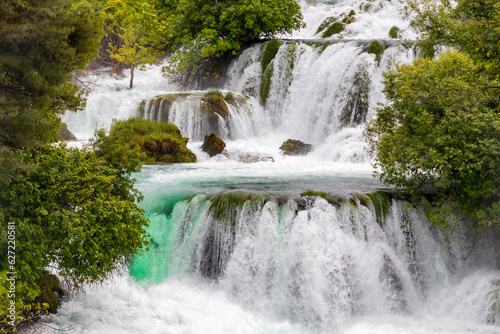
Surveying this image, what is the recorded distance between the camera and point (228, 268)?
10031mm

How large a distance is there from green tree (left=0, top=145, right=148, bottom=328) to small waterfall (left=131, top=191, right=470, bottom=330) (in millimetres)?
2550

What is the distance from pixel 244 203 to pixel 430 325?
476cm

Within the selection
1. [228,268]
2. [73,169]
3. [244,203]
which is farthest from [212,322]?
[73,169]

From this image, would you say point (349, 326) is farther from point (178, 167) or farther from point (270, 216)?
point (178, 167)

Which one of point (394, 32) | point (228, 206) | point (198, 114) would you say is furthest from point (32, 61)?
point (394, 32)

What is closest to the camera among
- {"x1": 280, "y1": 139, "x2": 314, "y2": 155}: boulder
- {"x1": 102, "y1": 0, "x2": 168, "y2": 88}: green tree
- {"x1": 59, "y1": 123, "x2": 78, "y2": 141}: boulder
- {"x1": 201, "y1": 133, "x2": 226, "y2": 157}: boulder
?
{"x1": 201, "y1": 133, "x2": 226, "y2": 157}: boulder

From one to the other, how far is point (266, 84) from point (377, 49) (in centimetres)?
607

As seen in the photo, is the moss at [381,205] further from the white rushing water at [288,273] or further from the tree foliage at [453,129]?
the tree foliage at [453,129]

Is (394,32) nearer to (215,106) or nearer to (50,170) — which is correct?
(215,106)

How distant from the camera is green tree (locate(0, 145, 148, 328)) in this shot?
6.66m

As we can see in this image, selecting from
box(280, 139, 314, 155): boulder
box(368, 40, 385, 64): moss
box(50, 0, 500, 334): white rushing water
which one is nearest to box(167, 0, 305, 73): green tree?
box(368, 40, 385, 64): moss

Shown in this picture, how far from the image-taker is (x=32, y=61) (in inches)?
258

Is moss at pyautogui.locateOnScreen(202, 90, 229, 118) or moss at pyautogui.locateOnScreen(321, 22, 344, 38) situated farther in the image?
moss at pyautogui.locateOnScreen(321, 22, 344, 38)

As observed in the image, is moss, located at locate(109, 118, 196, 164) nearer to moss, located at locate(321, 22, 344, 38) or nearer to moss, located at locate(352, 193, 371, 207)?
moss, located at locate(352, 193, 371, 207)
